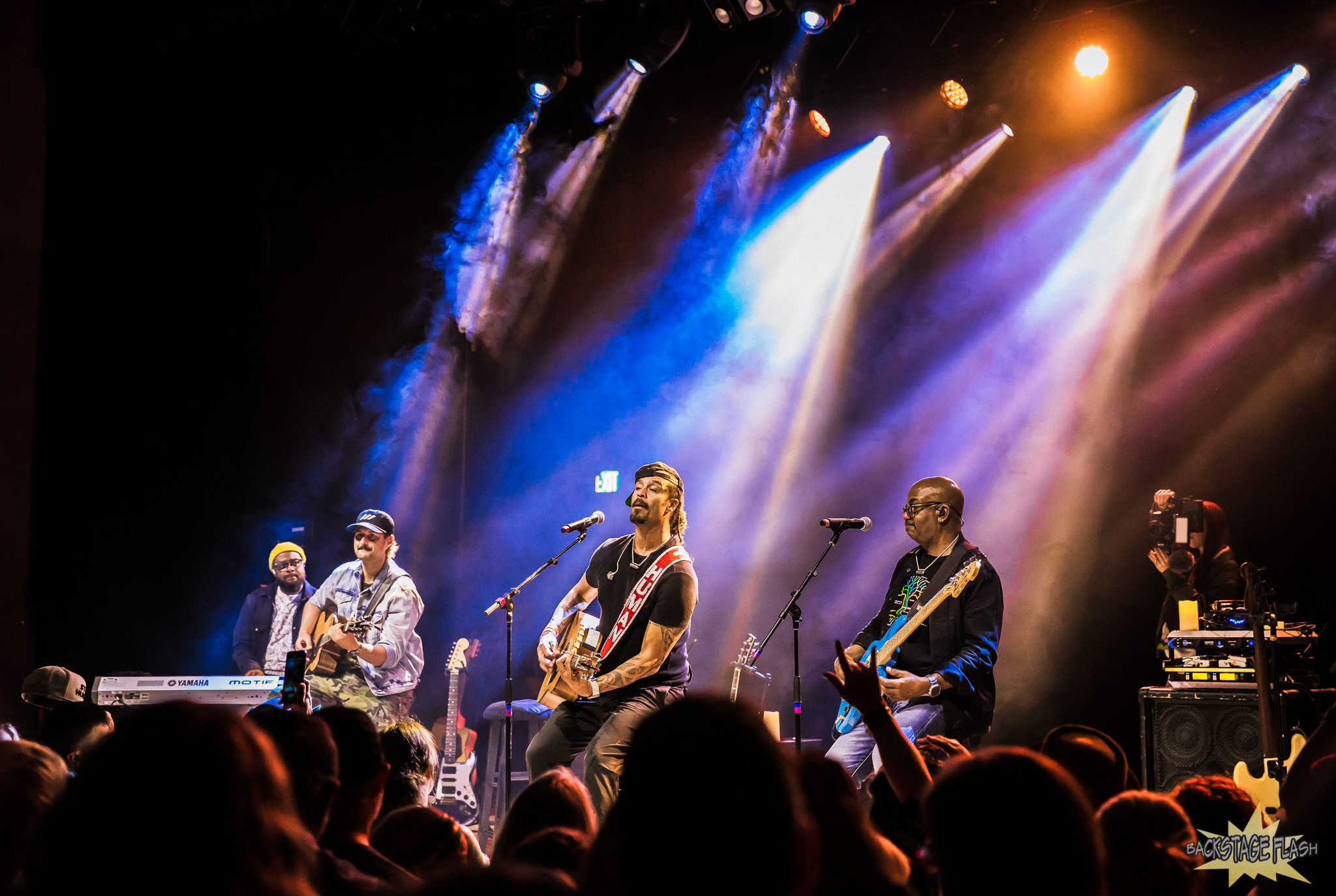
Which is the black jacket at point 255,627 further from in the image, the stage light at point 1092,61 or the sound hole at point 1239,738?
the stage light at point 1092,61

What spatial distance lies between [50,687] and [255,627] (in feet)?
10.3

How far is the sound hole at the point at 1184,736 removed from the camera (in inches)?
263

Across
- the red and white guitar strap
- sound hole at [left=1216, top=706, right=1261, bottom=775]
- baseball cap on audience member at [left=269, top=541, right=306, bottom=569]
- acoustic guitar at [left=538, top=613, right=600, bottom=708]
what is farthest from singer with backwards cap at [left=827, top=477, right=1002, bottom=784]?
baseball cap on audience member at [left=269, top=541, right=306, bottom=569]

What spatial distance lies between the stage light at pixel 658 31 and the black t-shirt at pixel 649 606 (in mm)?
4486

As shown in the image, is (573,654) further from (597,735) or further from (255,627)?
(255,627)

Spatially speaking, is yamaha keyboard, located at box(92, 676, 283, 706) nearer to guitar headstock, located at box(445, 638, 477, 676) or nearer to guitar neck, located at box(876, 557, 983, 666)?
guitar headstock, located at box(445, 638, 477, 676)

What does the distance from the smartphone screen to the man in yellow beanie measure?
5737mm

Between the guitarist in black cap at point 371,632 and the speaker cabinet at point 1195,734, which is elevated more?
the guitarist in black cap at point 371,632

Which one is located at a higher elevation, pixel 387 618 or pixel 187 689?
pixel 387 618

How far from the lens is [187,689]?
7125 mm

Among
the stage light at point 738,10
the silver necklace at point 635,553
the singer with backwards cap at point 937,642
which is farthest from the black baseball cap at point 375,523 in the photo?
the stage light at point 738,10

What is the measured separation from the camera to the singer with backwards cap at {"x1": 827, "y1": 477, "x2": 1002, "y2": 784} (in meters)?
5.89

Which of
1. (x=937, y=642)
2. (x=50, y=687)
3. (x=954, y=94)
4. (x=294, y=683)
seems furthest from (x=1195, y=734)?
(x=50, y=687)

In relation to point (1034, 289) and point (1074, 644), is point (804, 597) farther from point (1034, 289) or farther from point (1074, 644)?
point (1034, 289)
